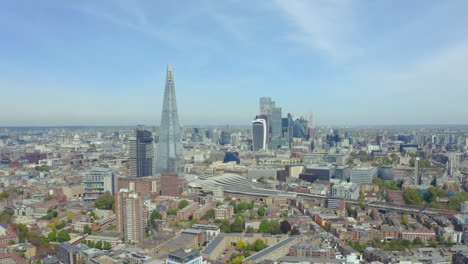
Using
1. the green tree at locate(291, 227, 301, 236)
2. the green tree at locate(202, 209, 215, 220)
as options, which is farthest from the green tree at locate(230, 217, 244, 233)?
the green tree at locate(291, 227, 301, 236)

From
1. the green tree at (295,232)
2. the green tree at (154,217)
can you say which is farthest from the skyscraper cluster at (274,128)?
the green tree at (295,232)

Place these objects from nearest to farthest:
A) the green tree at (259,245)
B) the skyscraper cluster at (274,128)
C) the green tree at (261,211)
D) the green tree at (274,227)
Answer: the green tree at (259,245), the green tree at (274,227), the green tree at (261,211), the skyscraper cluster at (274,128)

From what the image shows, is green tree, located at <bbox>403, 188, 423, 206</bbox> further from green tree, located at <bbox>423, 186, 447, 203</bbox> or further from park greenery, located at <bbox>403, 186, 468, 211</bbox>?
green tree, located at <bbox>423, 186, 447, 203</bbox>

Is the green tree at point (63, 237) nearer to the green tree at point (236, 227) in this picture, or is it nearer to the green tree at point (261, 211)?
the green tree at point (236, 227)

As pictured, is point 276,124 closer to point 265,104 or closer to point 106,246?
point 265,104

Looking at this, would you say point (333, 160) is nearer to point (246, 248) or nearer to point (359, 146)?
point (359, 146)

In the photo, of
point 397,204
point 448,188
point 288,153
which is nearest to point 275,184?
point 397,204

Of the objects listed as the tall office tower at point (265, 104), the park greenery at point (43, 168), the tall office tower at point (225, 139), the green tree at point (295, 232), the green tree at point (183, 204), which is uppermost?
the tall office tower at point (265, 104)
